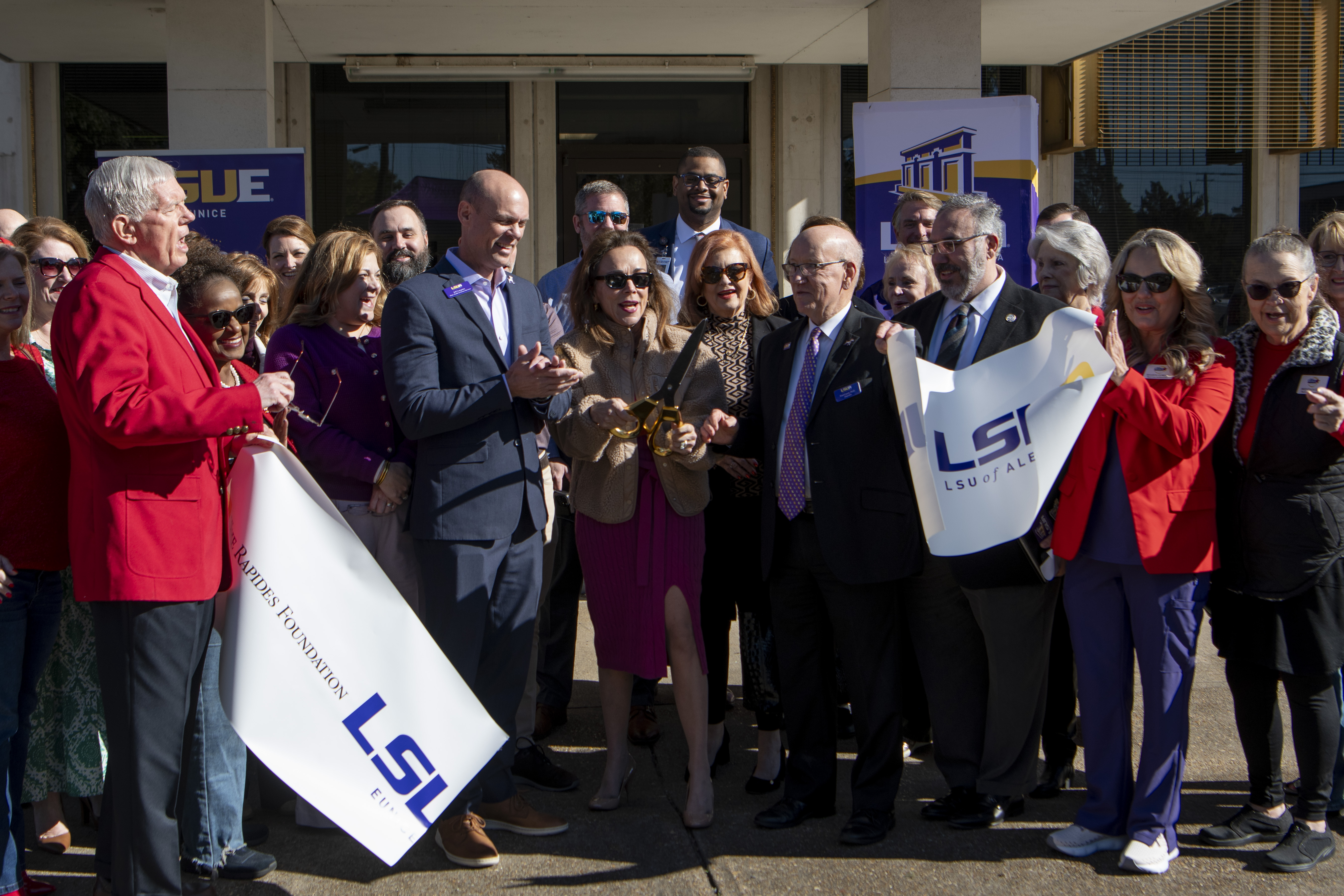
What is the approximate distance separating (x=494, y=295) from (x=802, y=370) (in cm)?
110

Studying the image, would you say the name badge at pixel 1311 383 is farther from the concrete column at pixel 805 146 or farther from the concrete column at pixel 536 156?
the concrete column at pixel 536 156

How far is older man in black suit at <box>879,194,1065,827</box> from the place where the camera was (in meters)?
3.61

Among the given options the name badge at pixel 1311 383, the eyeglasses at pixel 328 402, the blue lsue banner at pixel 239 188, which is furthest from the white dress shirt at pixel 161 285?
the blue lsue banner at pixel 239 188

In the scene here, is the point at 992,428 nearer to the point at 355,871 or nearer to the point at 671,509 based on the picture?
the point at 671,509

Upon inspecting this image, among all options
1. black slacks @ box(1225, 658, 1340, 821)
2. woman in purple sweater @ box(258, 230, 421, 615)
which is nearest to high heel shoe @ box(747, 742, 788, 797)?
woman in purple sweater @ box(258, 230, 421, 615)

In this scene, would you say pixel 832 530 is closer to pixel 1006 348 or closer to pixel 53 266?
pixel 1006 348

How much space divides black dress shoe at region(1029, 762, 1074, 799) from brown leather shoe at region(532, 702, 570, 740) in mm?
2011

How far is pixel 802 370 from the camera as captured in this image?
379cm

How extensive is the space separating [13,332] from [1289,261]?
3838 millimetres

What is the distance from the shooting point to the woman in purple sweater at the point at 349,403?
144 inches

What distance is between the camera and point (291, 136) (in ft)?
33.2

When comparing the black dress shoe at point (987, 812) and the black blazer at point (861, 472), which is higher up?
the black blazer at point (861, 472)

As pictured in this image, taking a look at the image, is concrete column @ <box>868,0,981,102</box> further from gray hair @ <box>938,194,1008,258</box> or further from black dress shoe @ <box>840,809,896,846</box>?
black dress shoe @ <box>840,809,896,846</box>

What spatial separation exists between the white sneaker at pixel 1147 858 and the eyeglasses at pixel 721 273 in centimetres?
238
